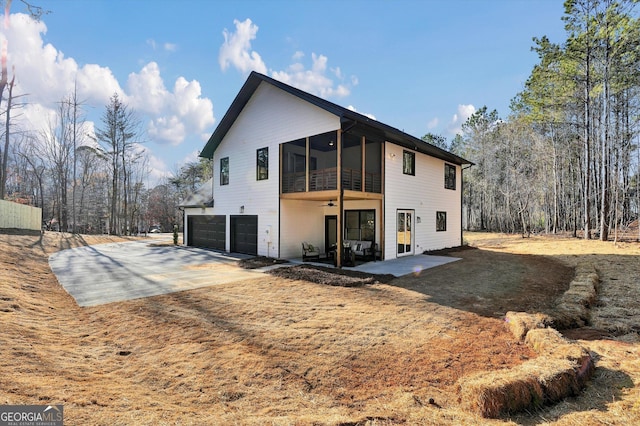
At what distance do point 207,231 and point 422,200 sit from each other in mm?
12896

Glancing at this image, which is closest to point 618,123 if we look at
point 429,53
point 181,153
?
point 429,53

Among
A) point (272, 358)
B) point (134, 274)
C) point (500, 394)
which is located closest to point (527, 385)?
point (500, 394)

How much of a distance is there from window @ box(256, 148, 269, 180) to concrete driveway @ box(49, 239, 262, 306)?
13.9ft

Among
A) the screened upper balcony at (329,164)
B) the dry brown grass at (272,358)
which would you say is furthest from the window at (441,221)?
the dry brown grass at (272,358)

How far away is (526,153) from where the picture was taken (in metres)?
28.8

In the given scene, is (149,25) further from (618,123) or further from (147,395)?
(618,123)

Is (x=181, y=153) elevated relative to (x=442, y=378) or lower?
elevated

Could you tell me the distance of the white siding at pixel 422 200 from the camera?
42.6 feet

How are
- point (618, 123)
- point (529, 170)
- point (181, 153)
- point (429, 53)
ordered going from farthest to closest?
point (181, 153) < point (529, 170) < point (618, 123) < point (429, 53)

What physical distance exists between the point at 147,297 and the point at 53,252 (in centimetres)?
1190

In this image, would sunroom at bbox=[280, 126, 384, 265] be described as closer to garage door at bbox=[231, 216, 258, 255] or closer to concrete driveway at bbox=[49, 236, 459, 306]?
concrete driveway at bbox=[49, 236, 459, 306]

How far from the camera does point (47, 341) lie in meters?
4.25

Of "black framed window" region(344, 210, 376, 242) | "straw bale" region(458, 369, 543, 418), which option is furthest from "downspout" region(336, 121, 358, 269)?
"straw bale" region(458, 369, 543, 418)

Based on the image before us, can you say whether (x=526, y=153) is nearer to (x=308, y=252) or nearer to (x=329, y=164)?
(x=329, y=164)
